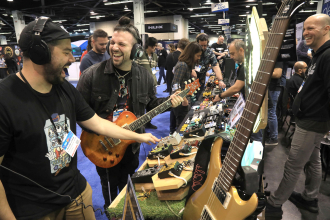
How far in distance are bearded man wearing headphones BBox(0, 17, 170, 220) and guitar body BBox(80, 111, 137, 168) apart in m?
0.60

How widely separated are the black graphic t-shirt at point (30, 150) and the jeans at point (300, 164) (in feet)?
6.95

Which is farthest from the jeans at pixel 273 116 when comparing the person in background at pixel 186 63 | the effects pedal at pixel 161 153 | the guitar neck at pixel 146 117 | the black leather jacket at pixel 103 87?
the black leather jacket at pixel 103 87

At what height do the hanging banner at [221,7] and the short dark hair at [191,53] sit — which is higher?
the hanging banner at [221,7]

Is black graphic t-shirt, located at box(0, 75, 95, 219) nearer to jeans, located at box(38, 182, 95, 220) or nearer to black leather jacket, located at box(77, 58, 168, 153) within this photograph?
jeans, located at box(38, 182, 95, 220)

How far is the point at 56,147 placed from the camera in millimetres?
1188

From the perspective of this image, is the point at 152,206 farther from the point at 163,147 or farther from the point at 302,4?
the point at 302,4

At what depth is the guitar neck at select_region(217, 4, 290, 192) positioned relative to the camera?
81 centimetres

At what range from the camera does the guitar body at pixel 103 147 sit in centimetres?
189

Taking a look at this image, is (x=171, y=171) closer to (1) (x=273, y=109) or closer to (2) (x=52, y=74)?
(2) (x=52, y=74)

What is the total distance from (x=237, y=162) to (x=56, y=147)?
3.19 feet

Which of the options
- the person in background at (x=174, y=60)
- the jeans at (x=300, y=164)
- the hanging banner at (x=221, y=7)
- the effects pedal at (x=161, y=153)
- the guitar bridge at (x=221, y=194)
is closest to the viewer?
the guitar bridge at (x=221, y=194)

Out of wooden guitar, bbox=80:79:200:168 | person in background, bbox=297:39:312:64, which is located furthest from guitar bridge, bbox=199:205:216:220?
person in background, bbox=297:39:312:64

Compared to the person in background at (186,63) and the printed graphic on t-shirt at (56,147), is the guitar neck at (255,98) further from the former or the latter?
the person in background at (186,63)

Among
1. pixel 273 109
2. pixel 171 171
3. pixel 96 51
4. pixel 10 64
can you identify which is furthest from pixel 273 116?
pixel 10 64
